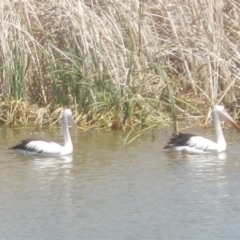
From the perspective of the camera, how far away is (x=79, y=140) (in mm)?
12117

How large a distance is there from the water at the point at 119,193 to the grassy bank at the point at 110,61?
79 cm

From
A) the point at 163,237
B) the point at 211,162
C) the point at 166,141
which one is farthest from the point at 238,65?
the point at 163,237

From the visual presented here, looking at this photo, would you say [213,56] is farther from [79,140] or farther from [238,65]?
[79,140]

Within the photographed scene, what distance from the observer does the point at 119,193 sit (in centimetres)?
895

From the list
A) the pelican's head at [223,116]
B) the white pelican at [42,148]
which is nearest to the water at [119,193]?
the white pelican at [42,148]

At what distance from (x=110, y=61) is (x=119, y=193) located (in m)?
3.85

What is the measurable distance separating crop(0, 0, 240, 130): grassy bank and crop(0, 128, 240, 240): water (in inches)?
31.1

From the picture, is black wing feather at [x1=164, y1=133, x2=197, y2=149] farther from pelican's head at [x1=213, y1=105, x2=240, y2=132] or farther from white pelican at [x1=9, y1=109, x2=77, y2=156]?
white pelican at [x1=9, y1=109, x2=77, y2=156]

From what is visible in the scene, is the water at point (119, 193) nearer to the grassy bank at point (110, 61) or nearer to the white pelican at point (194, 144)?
the white pelican at point (194, 144)

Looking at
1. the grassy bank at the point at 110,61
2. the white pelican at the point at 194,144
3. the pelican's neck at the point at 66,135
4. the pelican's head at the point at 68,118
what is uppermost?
the grassy bank at the point at 110,61

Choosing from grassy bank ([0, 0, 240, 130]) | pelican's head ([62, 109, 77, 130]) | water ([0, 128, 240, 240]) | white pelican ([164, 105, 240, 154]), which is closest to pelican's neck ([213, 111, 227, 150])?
white pelican ([164, 105, 240, 154])

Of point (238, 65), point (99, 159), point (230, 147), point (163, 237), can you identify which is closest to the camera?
point (163, 237)

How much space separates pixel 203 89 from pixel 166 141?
1.59m

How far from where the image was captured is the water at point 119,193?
763 cm
